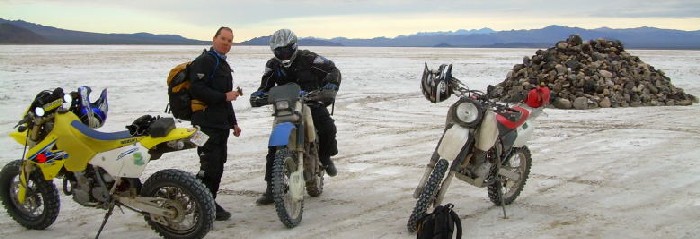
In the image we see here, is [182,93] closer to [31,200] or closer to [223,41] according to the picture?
[223,41]

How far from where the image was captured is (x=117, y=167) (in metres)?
4.88

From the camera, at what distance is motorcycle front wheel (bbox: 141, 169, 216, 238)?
4816mm

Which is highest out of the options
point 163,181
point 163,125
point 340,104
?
point 163,125

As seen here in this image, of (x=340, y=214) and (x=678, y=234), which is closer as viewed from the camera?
(x=678, y=234)

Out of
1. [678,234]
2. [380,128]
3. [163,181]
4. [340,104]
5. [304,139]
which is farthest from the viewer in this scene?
[340,104]

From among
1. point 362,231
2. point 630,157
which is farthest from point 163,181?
point 630,157

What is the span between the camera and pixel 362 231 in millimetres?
5512

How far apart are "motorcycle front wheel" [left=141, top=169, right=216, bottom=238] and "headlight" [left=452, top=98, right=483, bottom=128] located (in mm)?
2077

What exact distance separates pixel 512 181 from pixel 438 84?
5.67 feet

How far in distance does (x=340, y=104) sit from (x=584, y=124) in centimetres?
604

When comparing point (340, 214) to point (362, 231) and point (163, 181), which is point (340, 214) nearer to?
point (362, 231)

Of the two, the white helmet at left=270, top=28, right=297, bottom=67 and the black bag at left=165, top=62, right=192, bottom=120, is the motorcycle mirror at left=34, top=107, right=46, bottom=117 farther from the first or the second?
the white helmet at left=270, top=28, right=297, bottom=67

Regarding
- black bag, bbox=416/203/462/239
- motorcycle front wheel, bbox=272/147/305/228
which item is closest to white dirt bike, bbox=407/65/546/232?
black bag, bbox=416/203/462/239

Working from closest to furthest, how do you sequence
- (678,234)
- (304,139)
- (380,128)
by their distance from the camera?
(678,234) → (304,139) → (380,128)
